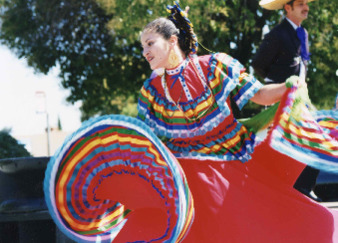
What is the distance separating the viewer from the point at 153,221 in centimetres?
225

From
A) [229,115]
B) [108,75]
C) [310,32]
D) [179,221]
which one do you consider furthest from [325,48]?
[179,221]

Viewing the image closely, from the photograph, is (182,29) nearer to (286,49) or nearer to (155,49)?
(155,49)

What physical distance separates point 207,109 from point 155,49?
1.32 feet

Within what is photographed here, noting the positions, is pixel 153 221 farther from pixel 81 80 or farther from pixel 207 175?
pixel 81 80

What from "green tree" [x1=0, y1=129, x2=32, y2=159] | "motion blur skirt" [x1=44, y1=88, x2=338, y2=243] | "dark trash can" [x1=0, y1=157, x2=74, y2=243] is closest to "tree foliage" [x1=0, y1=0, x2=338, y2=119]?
"green tree" [x1=0, y1=129, x2=32, y2=159]

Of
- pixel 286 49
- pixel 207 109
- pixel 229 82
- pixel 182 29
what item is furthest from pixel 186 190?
pixel 286 49

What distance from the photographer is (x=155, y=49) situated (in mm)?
2395

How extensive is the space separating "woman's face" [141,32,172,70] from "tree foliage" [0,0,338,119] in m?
5.81

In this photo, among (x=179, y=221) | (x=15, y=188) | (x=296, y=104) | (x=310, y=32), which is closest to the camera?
(x=179, y=221)

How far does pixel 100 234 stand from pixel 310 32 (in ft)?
22.6

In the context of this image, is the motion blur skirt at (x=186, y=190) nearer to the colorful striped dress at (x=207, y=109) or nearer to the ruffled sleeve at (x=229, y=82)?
the colorful striped dress at (x=207, y=109)

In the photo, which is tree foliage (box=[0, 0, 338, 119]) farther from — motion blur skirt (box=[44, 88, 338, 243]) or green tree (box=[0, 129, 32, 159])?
motion blur skirt (box=[44, 88, 338, 243])

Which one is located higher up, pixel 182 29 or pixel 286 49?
pixel 182 29

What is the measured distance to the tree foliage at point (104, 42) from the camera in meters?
8.43
